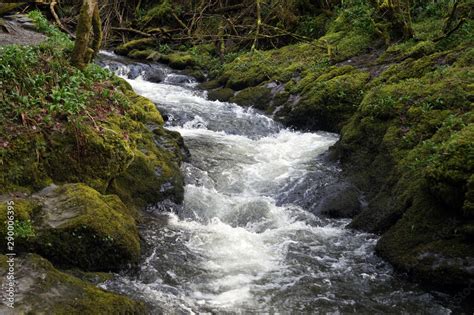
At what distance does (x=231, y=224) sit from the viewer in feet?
24.6

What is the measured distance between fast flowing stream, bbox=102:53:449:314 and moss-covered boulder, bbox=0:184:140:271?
12.7 inches

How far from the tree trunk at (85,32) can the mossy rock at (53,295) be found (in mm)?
4527

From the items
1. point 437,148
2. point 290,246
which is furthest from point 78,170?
point 437,148

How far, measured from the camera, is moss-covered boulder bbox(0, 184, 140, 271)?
5066 mm

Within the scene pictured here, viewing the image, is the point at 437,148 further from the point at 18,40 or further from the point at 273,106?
the point at 18,40

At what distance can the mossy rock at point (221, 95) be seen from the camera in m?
15.0

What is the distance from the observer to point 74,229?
5281 mm

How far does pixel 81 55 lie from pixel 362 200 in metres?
5.54

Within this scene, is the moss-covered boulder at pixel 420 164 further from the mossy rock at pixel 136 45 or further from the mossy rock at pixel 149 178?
the mossy rock at pixel 136 45

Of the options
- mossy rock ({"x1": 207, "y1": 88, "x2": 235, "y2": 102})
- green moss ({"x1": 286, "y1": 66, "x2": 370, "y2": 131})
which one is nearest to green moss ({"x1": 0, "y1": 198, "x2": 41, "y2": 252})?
green moss ({"x1": 286, "y1": 66, "x2": 370, "y2": 131})

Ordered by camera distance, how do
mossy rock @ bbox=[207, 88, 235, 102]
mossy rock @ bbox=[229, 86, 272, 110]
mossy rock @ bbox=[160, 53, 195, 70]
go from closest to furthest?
mossy rock @ bbox=[229, 86, 272, 110] → mossy rock @ bbox=[207, 88, 235, 102] → mossy rock @ bbox=[160, 53, 195, 70]

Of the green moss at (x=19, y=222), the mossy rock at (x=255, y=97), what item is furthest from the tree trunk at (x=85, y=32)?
the mossy rock at (x=255, y=97)

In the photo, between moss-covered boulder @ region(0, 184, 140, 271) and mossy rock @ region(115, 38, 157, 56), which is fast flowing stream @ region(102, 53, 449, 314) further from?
mossy rock @ region(115, 38, 157, 56)

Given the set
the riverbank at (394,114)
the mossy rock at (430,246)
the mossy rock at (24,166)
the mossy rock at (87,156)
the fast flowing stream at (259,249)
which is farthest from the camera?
the mossy rock at (87,156)
